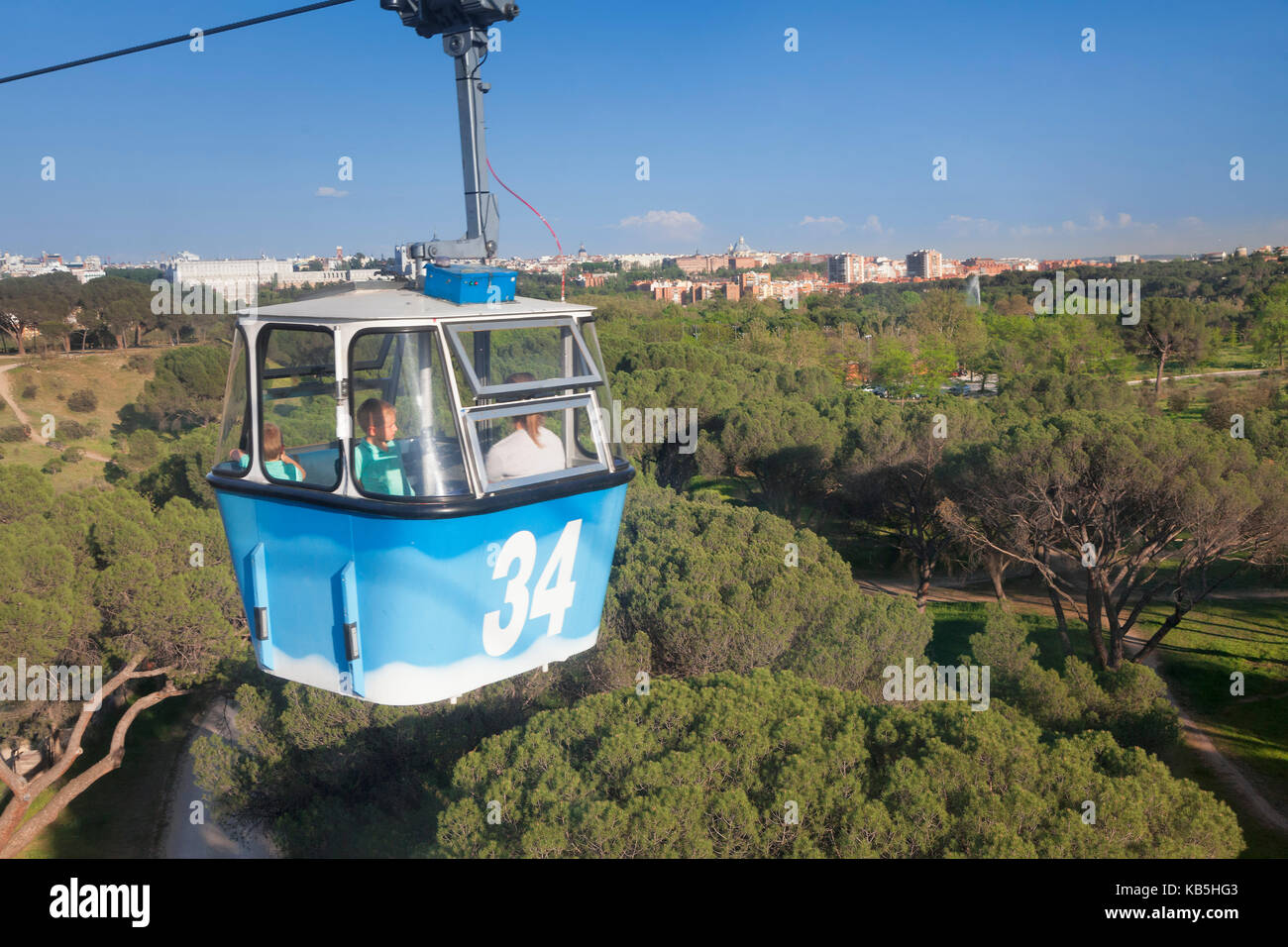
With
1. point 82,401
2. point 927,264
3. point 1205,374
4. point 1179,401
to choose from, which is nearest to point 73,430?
point 82,401

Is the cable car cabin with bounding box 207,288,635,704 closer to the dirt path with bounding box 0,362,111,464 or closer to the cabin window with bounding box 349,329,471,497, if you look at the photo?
the cabin window with bounding box 349,329,471,497

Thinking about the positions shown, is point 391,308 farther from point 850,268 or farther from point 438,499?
point 850,268

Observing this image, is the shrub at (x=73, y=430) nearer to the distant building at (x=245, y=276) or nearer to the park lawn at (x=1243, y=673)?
the distant building at (x=245, y=276)

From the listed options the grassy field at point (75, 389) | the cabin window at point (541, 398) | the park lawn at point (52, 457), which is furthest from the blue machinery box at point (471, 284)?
the grassy field at point (75, 389)

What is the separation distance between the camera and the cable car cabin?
4.88 meters

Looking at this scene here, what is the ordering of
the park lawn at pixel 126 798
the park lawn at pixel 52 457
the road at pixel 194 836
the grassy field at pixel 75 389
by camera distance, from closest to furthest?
the road at pixel 194 836, the park lawn at pixel 126 798, the park lawn at pixel 52 457, the grassy field at pixel 75 389

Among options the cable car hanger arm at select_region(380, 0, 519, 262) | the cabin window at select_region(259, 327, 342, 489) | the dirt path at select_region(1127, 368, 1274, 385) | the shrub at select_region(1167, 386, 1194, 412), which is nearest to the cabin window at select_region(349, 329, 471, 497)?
the cabin window at select_region(259, 327, 342, 489)

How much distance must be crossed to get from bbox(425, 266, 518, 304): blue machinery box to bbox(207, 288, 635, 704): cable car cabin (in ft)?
0.35

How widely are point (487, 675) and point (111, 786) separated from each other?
1815 cm

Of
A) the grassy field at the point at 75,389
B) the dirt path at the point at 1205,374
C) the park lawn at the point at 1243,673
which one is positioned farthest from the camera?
the dirt path at the point at 1205,374

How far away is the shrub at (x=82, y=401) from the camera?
158 ft

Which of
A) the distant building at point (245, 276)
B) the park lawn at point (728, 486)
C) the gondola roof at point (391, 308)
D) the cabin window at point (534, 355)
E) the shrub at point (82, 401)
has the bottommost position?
the park lawn at point (728, 486)

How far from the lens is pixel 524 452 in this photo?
18.0 feet

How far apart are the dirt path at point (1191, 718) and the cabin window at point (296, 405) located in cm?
1515
